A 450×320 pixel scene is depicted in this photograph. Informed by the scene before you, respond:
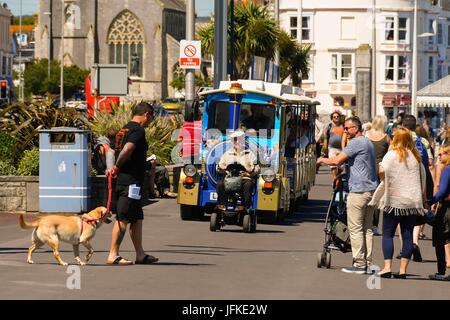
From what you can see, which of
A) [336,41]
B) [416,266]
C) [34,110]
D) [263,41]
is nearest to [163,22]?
[336,41]

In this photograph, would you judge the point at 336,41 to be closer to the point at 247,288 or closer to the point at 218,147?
the point at 218,147

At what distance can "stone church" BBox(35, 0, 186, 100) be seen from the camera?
433 feet

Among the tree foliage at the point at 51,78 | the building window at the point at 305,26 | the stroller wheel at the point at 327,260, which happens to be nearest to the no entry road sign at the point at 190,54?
the stroller wheel at the point at 327,260

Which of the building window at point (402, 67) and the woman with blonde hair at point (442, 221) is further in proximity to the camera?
the building window at point (402, 67)

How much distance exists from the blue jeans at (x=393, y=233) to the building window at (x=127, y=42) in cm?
11655

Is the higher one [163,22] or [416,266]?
[163,22]

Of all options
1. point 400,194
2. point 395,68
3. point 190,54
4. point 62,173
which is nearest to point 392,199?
point 400,194

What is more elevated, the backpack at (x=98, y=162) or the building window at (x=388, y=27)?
the building window at (x=388, y=27)

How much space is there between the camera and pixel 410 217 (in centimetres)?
1538

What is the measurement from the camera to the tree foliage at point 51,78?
121188 mm

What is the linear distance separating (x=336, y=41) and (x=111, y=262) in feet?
256

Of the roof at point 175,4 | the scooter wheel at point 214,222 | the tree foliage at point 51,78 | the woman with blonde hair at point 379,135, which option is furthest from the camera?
the roof at point 175,4

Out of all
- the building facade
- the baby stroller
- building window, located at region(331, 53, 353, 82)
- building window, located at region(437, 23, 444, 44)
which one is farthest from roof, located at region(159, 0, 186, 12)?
the baby stroller

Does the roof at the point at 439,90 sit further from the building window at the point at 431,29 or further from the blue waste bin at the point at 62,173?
the building window at the point at 431,29
